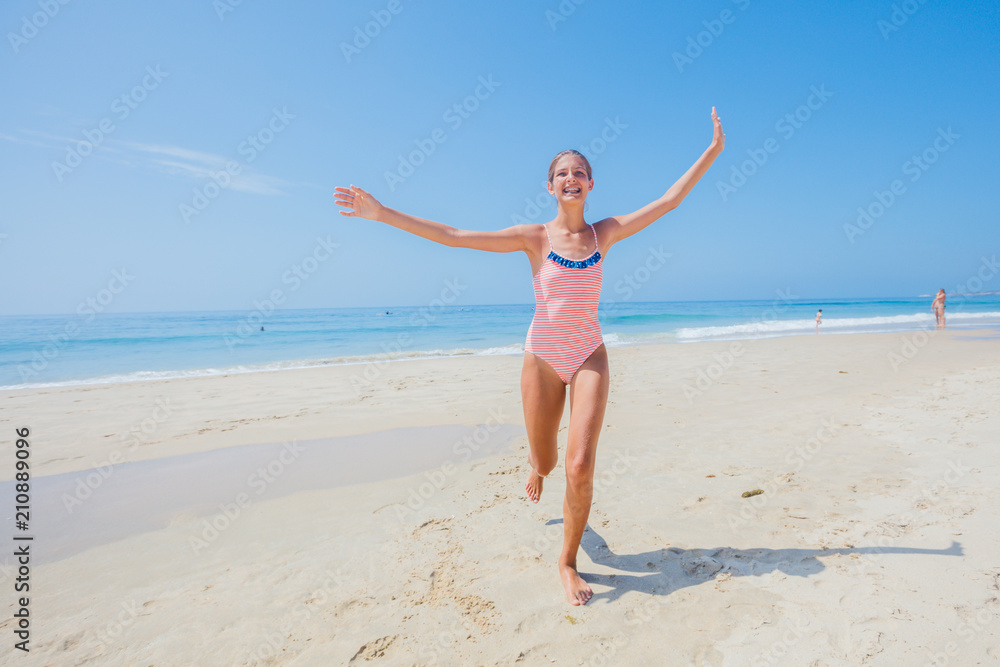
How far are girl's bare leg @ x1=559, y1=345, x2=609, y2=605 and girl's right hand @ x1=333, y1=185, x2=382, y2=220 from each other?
1.84 meters

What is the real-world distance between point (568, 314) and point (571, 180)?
0.97 m

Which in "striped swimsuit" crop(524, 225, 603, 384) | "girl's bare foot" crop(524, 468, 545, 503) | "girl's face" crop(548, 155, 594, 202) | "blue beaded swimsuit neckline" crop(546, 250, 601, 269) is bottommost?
"girl's bare foot" crop(524, 468, 545, 503)

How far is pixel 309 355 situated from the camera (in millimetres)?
20234

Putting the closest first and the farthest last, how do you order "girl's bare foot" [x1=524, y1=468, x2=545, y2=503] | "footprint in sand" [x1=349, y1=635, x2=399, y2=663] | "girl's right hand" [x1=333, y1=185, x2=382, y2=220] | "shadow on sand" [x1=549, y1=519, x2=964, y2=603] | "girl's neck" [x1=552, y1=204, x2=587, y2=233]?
1. "footprint in sand" [x1=349, y1=635, x2=399, y2=663]
2. "shadow on sand" [x1=549, y1=519, x2=964, y2=603]
3. "girl's right hand" [x1=333, y1=185, x2=382, y2=220]
4. "girl's neck" [x1=552, y1=204, x2=587, y2=233]
5. "girl's bare foot" [x1=524, y1=468, x2=545, y2=503]

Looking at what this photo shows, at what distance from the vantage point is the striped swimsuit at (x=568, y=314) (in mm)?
3215

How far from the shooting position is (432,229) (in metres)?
3.25

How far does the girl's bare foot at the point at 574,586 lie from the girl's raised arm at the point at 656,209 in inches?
89.5

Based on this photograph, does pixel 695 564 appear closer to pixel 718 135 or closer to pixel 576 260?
pixel 576 260

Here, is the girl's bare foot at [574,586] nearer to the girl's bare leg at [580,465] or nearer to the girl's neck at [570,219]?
the girl's bare leg at [580,465]

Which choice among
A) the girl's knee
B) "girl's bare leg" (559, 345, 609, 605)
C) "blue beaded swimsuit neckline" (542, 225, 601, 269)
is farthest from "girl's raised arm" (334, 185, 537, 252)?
the girl's knee

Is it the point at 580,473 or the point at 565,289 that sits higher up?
the point at 565,289

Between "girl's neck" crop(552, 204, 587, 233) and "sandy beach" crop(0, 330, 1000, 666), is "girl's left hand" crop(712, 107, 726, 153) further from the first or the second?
"sandy beach" crop(0, 330, 1000, 666)

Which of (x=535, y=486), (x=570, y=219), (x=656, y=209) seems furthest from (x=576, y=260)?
(x=535, y=486)

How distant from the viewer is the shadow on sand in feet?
9.85
